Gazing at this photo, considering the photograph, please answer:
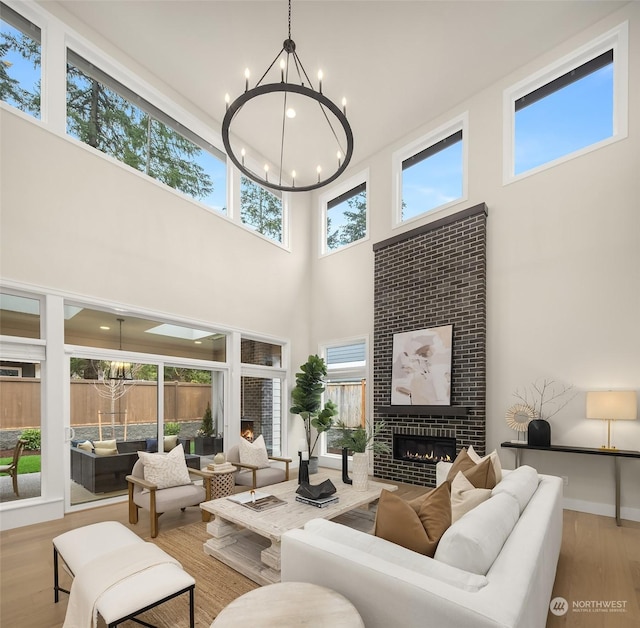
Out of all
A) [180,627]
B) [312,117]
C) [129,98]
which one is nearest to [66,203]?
A: [129,98]

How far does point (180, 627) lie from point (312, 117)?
6.82 meters

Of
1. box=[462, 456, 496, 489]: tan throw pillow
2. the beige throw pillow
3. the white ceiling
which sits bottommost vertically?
the beige throw pillow

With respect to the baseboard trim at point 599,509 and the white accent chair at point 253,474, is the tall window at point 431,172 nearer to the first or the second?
the baseboard trim at point 599,509

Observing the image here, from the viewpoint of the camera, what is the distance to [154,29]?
533 cm

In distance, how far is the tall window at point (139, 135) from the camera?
5289 millimetres

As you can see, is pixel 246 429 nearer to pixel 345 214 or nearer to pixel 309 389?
pixel 309 389

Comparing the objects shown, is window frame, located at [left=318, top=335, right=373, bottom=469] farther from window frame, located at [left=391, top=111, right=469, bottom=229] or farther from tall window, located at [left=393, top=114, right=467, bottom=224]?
tall window, located at [left=393, top=114, right=467, bottom=224]

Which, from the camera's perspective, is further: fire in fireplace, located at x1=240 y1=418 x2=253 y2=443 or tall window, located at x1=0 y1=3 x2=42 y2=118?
fire in fireplace, located at x1=240 y1=418 x2=253 y2=443

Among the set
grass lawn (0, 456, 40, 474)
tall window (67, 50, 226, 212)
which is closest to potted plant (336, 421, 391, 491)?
grass lawn (0, 456, 40, 474)

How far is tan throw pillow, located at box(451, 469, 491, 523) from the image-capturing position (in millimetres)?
2494

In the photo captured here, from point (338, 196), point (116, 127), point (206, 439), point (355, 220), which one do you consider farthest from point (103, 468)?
point (338, 196)

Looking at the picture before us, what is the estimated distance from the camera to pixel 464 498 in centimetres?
257

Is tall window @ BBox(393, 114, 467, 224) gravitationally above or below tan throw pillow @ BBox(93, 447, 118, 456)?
above

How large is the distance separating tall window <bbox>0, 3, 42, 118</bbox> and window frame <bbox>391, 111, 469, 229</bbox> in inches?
213
